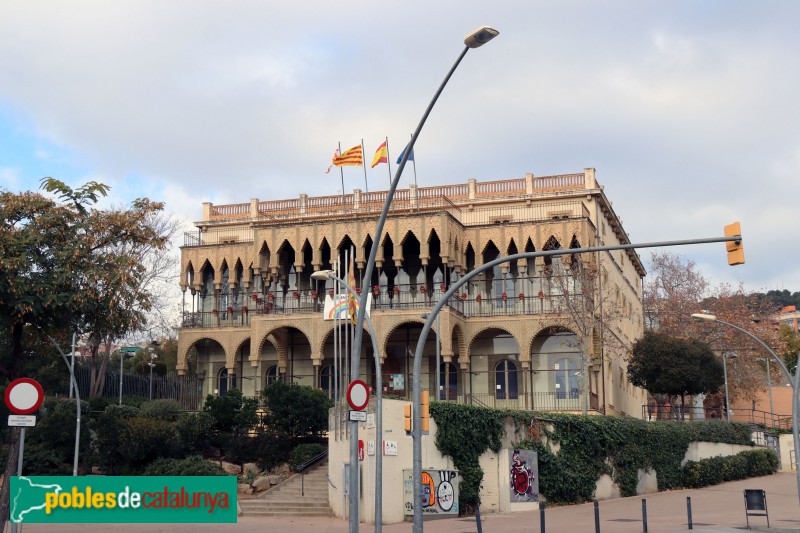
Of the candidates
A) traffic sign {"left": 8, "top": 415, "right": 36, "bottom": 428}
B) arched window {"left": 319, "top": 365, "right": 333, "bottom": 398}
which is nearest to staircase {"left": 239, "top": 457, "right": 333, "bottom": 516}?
arched window {"left": 319, "top": 365, "right": 333, "bottom": 398}

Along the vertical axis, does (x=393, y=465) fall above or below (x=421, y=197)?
below

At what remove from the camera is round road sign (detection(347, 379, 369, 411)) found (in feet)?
55.0

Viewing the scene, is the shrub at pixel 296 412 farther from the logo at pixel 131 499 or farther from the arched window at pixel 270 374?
the logo at pixel 131 499

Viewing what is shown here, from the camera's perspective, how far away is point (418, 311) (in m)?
43.2

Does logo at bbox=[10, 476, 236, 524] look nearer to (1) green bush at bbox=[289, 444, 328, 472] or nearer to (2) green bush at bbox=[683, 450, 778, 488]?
(1) green bush at bbox=[289, 444, 328, 472]

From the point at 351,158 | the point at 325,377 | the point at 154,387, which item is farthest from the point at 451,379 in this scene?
the point at 154,387

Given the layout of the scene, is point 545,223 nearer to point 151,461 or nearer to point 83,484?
point 151,461

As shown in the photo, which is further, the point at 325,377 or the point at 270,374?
the point at 270,374

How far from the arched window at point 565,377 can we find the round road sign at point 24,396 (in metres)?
32.8

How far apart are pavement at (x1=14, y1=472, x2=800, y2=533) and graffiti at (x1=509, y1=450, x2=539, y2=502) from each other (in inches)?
26.8

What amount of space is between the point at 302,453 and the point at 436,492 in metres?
9.19

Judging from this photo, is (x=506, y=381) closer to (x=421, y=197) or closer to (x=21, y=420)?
(x=421, y=197)

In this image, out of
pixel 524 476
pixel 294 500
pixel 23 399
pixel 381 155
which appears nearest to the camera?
pixel 23 399

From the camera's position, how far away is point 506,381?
4544cm
